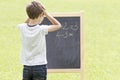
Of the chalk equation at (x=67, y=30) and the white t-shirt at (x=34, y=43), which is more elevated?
the chalk equation at (x=67, y=30)

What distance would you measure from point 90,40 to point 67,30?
20.2 ft

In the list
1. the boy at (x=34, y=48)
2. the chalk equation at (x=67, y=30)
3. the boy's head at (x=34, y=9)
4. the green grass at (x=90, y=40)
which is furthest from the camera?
the green grass at (x=90, y=40)

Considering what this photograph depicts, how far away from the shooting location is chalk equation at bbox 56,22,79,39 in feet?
25.9

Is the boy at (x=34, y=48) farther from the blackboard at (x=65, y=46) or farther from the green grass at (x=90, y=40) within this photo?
the green grass at (x=90, y=40)

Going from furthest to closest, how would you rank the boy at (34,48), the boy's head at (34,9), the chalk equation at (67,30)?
the chalk equation at (67,30)
the boy at (34,48)
the boy's head at (34,9)

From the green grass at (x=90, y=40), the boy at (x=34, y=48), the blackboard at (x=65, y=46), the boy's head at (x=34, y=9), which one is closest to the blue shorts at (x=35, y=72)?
the boy at (x=34, y=48)

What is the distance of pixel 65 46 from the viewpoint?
26.2 feet

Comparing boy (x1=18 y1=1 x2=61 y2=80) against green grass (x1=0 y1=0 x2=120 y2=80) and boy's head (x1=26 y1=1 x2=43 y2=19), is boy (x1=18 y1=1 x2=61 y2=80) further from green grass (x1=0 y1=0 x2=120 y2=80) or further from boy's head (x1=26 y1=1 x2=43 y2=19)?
green grass (x1=0 y1=0 x2=120 y2=80)

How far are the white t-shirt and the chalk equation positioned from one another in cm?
149

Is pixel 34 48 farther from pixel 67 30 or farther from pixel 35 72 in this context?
pixel 67 30

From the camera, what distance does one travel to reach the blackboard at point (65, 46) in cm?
791

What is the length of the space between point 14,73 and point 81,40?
9.77 feet

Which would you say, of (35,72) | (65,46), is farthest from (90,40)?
(35,72)

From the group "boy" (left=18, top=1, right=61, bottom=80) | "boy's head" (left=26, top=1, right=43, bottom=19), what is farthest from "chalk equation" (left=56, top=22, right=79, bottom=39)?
"boy's head" (left=26, top=1, right=43, bottom=19)
